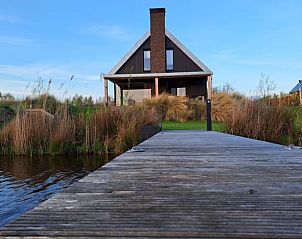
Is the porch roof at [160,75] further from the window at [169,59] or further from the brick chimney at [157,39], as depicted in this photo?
the window at [169,59]

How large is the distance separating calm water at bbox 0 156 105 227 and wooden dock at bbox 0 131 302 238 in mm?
1461

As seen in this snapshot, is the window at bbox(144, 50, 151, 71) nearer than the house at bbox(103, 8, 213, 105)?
No

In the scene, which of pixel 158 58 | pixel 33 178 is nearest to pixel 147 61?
pixel 158 58

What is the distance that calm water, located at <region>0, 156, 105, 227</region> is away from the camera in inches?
129

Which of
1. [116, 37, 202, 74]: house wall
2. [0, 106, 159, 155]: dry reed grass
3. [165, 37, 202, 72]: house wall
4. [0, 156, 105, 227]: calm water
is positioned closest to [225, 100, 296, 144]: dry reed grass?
[0, 106, 159, 155]: dry reed grass

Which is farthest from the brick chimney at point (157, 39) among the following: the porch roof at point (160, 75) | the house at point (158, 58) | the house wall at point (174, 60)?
the porch roof at point (160, 75)

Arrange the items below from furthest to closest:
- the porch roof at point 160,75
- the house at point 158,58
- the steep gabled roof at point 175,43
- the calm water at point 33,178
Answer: the house at point 158,58 < the steep gabled roof at point 175,43 < the porch roof at point 160,75 < the calm water at point 33,178

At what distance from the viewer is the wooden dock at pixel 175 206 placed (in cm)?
95

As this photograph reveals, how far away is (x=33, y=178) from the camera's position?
4.60 m

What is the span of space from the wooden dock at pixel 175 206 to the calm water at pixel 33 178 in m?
1.46

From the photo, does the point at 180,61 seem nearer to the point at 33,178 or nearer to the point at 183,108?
the point at 183,108

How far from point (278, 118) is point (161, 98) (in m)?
7.21

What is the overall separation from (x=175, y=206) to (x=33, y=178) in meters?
3.80

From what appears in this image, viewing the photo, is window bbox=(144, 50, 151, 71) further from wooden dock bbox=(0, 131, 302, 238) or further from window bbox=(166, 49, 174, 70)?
wooden dock bbox=(0, 131, 302, 238)
